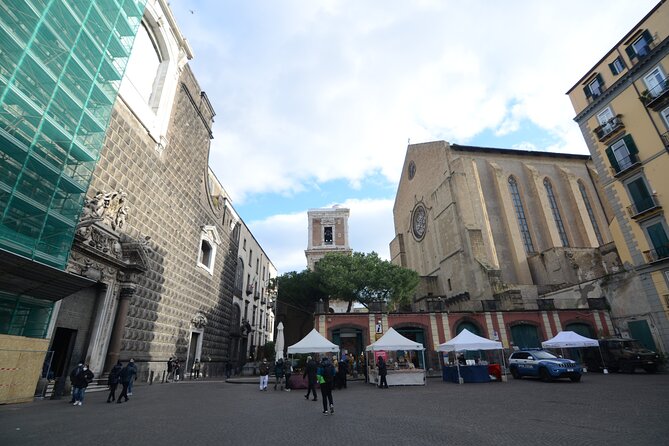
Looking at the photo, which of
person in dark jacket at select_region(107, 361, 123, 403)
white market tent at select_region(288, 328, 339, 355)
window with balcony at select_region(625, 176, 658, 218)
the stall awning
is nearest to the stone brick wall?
the stall awning

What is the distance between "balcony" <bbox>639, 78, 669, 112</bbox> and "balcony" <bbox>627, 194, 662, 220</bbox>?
16.4ft

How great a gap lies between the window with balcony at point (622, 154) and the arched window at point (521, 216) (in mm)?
14084

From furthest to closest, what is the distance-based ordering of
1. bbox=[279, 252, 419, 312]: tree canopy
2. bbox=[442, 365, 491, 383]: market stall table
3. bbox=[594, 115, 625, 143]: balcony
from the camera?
bbox=[279, 252, 419, 312]: tree canopy, bbox=[594, 115, 625, 143]: balcony, bbox=[442, 365, 491, 383]: market stall table

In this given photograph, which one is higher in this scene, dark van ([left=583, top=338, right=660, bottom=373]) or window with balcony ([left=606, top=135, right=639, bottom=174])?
window with balcony ([left=606, top=135, right=639, bottom=174])

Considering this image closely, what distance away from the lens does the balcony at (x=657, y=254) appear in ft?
58.8

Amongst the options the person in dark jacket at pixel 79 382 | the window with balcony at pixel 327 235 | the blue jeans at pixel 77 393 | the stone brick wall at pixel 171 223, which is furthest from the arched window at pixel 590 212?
the blue jeans at pixel 77 393

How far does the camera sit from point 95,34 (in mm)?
13609

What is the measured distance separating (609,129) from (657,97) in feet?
10.9

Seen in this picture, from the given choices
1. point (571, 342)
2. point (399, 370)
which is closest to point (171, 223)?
point (399, 370)

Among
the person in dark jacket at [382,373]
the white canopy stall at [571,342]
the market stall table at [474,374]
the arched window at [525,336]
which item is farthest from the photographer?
the arched window at [525,336]

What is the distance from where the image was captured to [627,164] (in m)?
20.2

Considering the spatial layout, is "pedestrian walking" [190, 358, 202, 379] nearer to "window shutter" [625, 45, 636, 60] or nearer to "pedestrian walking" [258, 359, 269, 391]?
"pedestrian walking" [258, 359, 269, 391]

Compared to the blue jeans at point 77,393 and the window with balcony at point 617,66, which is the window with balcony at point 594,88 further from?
the blue jeans at point 77,393

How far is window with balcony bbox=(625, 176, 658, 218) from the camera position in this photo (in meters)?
18.8
